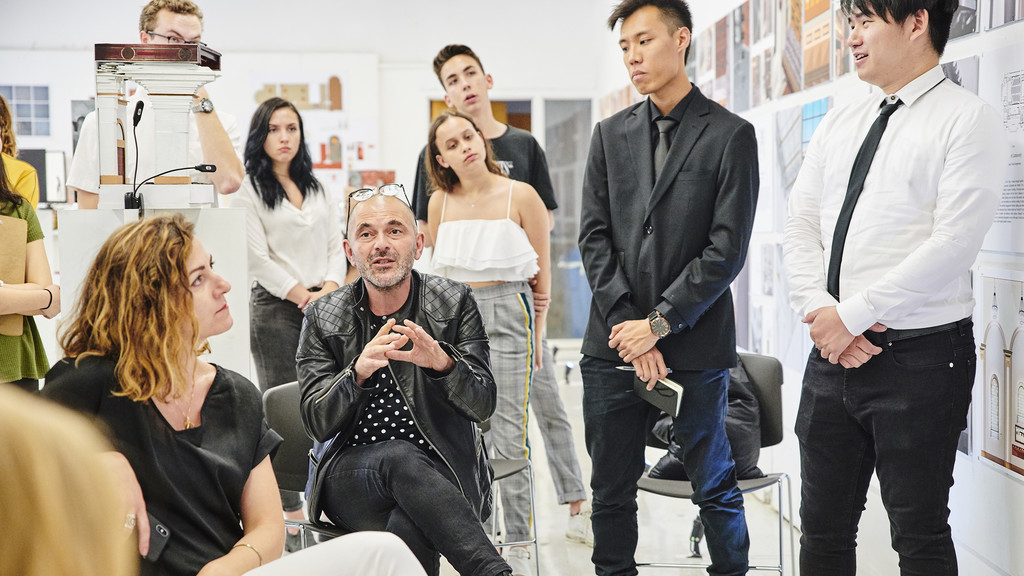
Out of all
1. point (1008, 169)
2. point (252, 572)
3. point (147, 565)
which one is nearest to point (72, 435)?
point (252, 572)

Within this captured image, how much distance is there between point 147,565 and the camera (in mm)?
1627

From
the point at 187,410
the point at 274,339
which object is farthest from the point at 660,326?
the point at 274,339

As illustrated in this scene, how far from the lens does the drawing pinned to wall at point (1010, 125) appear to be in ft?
7.36

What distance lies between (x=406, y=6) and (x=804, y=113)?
5890 mm

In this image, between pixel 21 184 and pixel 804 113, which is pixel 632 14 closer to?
pixel 804 113

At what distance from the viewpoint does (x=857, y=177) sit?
7.34 feet

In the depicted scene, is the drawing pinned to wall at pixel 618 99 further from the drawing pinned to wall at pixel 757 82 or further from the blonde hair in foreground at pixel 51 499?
the blonde hair in foreground at pixel 51 499

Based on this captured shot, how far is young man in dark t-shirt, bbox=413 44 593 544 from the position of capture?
3.68m

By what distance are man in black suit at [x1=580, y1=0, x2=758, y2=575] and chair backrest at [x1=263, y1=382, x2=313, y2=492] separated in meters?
0.87

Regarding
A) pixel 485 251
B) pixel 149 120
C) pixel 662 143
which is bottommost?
pixel 485 251

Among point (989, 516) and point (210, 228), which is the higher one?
point (210, 228)

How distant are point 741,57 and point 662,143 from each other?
2.11 meters

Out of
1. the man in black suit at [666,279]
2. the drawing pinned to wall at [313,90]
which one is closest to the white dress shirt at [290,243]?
the man in black suit at [666,279]

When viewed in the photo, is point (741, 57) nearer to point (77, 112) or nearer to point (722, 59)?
point (722, 59)
